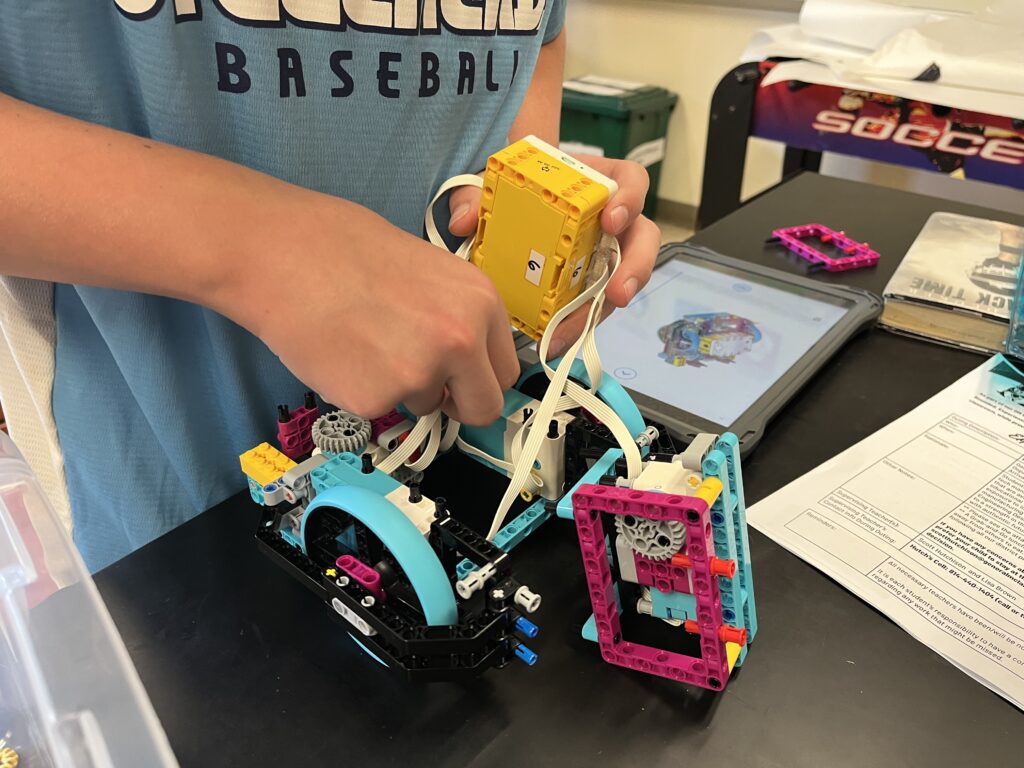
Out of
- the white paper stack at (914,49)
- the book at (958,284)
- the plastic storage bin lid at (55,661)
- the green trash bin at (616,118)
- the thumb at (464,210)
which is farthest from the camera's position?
the green trash bin at (616,118)

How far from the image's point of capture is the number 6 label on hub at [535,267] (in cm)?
49

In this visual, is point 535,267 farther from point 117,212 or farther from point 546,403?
point 117,212

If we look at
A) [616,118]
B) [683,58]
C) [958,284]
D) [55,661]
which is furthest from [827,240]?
[683,58]

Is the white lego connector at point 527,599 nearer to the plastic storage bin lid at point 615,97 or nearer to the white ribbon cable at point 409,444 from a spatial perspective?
the white ribbon cable at point 409,444

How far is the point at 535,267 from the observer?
492 millimetres

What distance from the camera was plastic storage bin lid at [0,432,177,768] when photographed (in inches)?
13.0

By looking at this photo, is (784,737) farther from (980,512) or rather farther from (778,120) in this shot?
(778,120)

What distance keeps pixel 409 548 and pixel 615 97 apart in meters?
2.04

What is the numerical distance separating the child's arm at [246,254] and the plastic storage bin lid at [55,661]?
0.14 m

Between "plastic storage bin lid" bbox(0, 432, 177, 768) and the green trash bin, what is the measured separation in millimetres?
1964

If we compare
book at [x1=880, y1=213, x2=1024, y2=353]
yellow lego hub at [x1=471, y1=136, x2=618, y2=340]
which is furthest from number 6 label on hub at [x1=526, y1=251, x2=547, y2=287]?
book at [x1=880, y1=213, x2=1024, y2=353]

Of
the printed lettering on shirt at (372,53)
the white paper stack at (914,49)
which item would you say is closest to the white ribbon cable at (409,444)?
the printed lettering on shirt at (372,53)

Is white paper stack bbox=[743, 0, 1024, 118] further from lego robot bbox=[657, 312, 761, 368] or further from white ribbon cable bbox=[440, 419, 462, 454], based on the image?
white ribbon cable bbox=[440, 419, 462, 454]

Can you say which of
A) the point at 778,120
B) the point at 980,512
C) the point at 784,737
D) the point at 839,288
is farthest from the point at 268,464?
the point at 778,120
